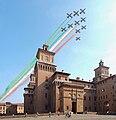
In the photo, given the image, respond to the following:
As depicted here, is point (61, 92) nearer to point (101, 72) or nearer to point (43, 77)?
point (43, 77)

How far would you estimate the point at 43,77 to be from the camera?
7281 cm

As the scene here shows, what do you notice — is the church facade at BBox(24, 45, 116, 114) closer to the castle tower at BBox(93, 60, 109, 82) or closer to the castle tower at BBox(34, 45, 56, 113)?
the castle tower at BBox(34, 45, 56, 113)

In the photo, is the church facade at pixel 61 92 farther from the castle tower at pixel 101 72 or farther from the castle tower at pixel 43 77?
the castle tower at pixel 101 72

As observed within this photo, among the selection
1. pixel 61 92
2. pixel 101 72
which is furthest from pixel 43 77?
pixel 101 72

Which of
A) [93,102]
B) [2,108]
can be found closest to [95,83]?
[93,102]

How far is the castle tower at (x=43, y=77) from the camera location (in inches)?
2763

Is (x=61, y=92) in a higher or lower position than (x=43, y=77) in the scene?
lower

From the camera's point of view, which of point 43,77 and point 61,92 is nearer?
point 61,92

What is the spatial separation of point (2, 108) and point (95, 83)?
86.2 meters

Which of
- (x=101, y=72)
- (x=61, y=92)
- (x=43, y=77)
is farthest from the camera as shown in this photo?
(x=101, y=72)

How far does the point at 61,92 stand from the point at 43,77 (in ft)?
31.8

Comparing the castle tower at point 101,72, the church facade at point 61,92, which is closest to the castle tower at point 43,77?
the church facade at point 61,92

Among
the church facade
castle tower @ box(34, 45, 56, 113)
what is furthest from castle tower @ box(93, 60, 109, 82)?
castle tower @ box(34, 45, 56, 113)

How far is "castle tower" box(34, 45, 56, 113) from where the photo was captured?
70.2 metres
